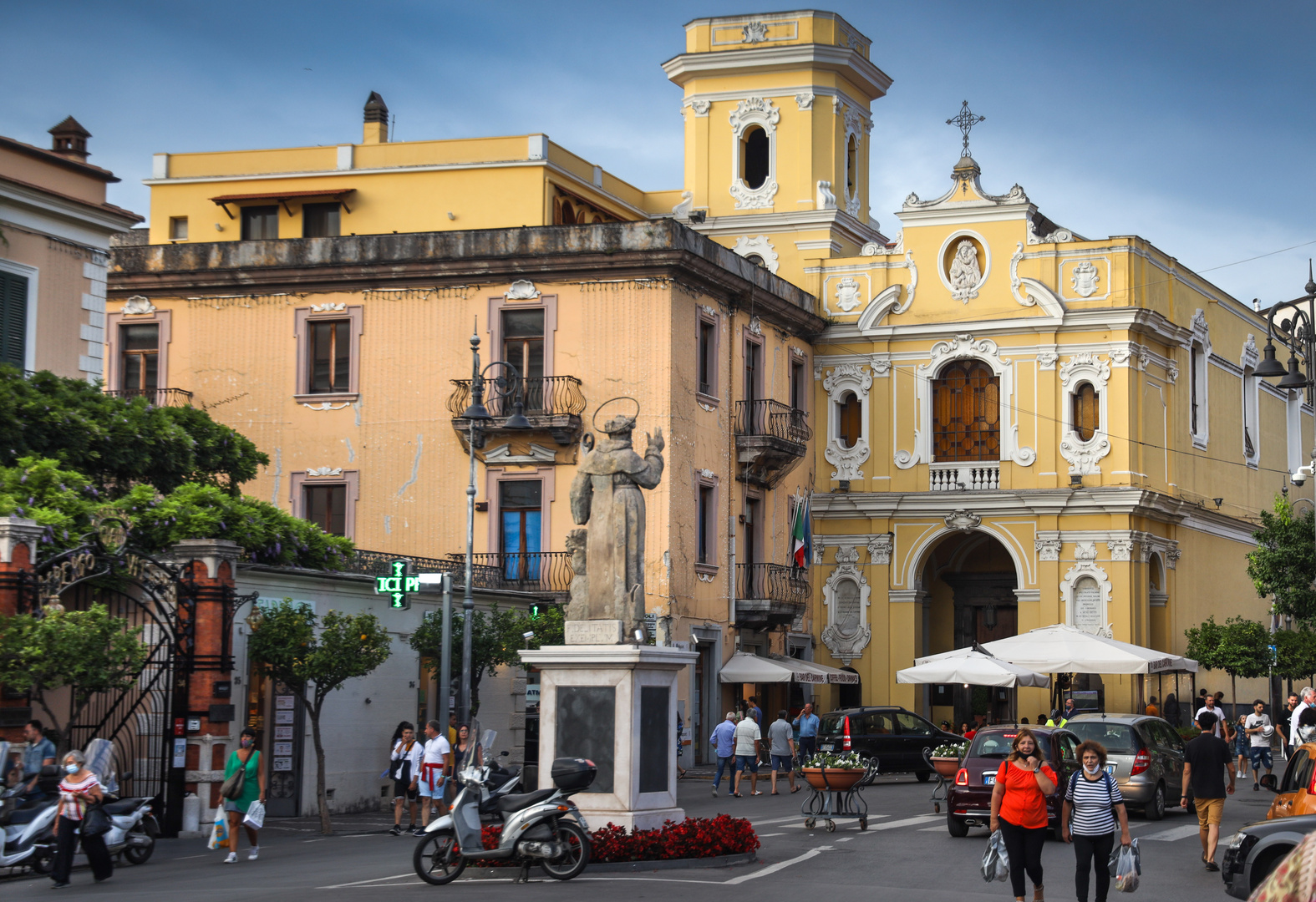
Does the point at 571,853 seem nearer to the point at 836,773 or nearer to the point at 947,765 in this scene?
the point at 836,773

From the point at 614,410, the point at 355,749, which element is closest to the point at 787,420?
the point at 614,410

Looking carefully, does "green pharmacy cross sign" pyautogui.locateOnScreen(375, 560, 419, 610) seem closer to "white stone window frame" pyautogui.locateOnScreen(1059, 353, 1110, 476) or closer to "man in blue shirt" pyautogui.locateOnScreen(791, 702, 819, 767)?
"man in blue shirt" pyautogui.locateOnScreen(791, 702, 819, 767)

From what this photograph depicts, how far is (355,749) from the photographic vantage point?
26.9 m

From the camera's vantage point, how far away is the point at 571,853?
15.5m

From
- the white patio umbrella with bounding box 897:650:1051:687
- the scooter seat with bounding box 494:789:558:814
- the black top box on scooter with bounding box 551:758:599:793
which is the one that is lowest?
the scooter seat with bounding box 494:789:558:814

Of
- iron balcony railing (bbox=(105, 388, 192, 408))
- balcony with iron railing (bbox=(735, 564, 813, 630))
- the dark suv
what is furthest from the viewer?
balcony with iron railing (bbox=(735, 564, 813, 630))

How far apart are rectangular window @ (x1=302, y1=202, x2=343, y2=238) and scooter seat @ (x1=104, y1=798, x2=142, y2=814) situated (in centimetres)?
2573

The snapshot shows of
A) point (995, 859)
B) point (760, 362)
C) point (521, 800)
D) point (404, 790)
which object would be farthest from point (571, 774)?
point (760, 362)

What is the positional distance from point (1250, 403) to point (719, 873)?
127 ft

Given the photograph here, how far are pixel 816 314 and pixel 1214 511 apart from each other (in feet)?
40.2

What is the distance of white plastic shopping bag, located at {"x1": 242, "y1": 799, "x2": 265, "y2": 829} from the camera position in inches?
758

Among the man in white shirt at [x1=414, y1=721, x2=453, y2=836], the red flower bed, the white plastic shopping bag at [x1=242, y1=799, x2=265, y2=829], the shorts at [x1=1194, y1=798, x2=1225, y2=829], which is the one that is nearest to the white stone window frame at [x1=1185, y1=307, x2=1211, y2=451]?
the shorts at [x1=1194, y1=798, x2=1225, y2=829]

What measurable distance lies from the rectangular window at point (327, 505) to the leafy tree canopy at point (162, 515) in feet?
27.0

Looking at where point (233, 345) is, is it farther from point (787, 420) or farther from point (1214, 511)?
point (1214, 511)
